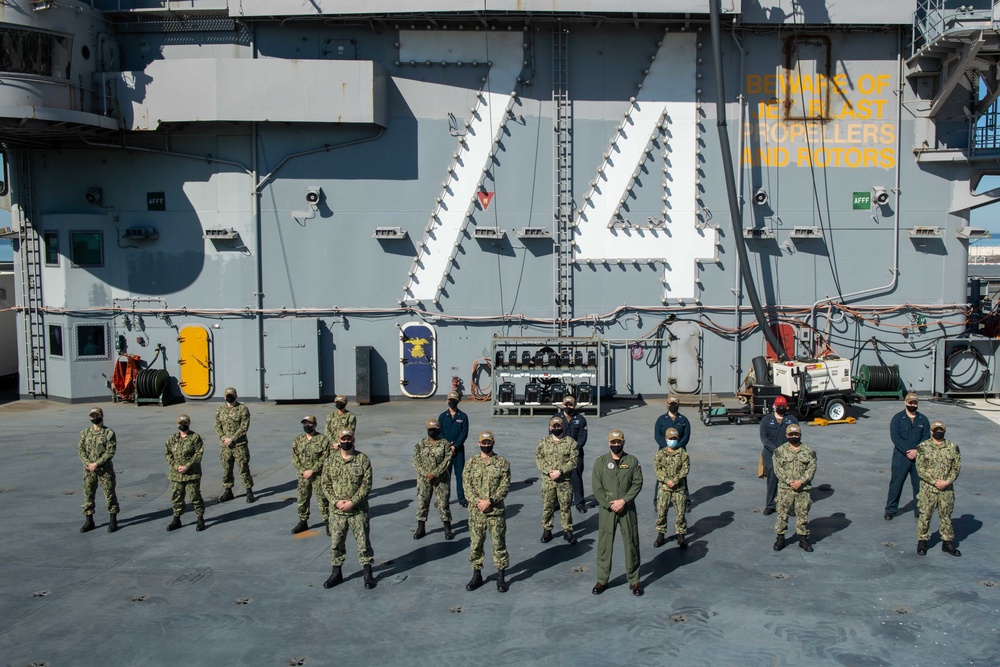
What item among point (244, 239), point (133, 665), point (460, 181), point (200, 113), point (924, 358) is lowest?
point (133, 665)

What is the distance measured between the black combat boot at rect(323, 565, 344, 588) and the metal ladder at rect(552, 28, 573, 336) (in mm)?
12463

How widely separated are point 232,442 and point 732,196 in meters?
12.4

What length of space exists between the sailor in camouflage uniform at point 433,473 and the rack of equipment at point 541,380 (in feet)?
26.2

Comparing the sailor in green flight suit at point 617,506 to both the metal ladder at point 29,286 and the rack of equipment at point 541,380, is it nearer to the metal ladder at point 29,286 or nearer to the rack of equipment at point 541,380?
the rack of equipment at point 541,380

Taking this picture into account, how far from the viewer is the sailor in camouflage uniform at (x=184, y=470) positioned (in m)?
11.9

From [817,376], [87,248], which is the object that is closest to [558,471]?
[817,376]

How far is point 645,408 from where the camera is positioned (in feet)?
68.0

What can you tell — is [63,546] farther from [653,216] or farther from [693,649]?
[653,216]

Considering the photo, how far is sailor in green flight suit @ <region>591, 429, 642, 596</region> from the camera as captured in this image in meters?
9.36

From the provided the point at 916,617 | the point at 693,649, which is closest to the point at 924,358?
the point at 916,617

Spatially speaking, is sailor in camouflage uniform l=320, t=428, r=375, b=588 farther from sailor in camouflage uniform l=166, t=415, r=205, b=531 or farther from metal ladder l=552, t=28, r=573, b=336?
metal ladder l=552, t=28, r=573, b=336

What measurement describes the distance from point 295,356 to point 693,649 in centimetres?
1500

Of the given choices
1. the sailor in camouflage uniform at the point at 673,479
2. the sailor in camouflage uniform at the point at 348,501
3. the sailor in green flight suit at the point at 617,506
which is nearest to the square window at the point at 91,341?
the sailor in camouflage uniform at the point at 348,501

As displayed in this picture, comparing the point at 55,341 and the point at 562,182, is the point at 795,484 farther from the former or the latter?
the point at 55,341
